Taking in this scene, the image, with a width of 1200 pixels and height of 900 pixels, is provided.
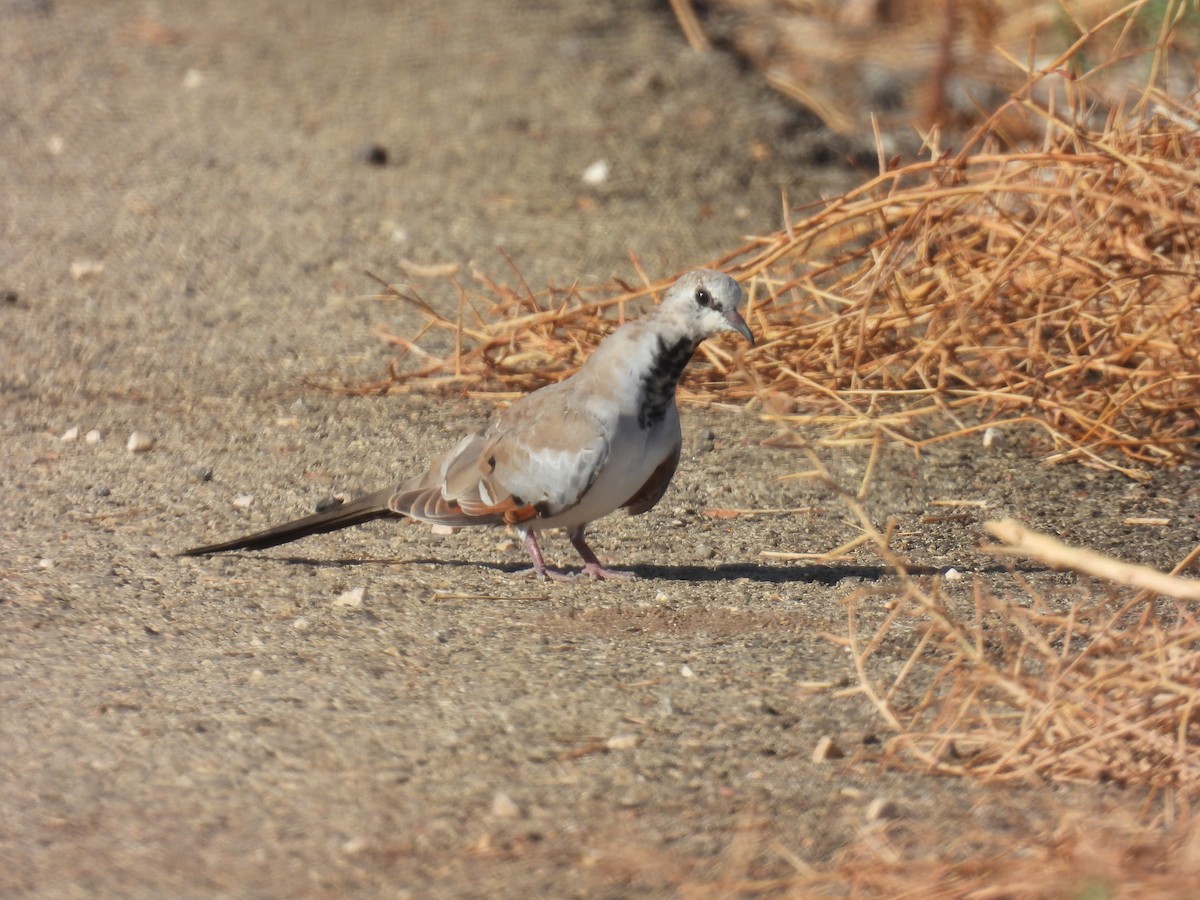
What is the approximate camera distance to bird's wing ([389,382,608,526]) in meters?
3.43

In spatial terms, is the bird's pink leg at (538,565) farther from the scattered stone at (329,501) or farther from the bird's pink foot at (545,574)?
the scattered stone at (329,501)

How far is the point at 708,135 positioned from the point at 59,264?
9.85ft

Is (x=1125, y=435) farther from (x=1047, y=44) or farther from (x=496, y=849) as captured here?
(x=1047, y=44)

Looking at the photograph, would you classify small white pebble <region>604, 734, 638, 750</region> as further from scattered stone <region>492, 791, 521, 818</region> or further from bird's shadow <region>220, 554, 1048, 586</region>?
bird's shadow <region>220, 554, 1048, 586</region>

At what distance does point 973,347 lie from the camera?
15.0 feet

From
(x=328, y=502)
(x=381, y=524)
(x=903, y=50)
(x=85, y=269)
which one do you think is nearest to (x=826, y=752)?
(x=381, y=524)

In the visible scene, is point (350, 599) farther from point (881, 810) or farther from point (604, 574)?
point (881, 810)

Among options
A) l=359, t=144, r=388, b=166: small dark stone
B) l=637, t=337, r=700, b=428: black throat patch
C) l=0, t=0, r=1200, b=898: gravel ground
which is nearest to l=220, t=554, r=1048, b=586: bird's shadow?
l=0, t=0, r=1200, b=898: gravel ground

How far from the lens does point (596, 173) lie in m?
6.89

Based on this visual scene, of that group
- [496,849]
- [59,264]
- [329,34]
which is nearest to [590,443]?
[496,849]

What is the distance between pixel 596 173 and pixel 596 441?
12.1ft

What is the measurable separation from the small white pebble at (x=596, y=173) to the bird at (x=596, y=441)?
331cm

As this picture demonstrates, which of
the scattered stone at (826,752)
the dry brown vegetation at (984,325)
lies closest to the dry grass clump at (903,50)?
the dry brown vegetation at (984,325)

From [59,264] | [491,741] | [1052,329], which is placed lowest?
[59,264]
